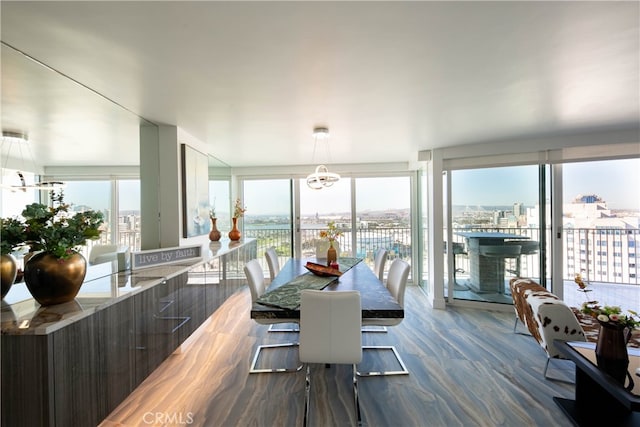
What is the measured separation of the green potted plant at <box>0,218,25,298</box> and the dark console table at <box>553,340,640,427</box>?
3328mm

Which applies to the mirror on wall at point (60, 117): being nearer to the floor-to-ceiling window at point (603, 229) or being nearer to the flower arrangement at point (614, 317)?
the flower arrangement at point (614, 317)

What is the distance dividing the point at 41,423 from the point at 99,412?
294mm

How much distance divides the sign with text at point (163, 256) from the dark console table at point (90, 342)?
77mm

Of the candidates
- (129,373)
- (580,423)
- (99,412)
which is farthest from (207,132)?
(580,423)

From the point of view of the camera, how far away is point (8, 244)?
1356mm

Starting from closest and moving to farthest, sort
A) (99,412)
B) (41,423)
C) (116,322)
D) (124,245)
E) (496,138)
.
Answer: (41,423) → (99,412) → (116,322) → (124,245) → (496,138)

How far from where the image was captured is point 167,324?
6.78ft

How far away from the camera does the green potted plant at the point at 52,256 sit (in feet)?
4.57

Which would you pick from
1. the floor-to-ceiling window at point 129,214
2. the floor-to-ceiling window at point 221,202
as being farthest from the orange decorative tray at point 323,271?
the floor-to-ceiling window at point 221,202

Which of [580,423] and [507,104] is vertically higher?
[507,104]

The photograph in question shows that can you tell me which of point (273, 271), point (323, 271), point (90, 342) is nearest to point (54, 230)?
point (90, 342)

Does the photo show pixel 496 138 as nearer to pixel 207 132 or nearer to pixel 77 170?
pixel 207 132

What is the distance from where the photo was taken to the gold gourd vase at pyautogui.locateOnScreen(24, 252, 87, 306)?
139cm

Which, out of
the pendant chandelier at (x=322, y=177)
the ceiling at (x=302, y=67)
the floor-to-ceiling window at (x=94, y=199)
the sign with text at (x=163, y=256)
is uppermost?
the ceiling at (x=302, y=67)
